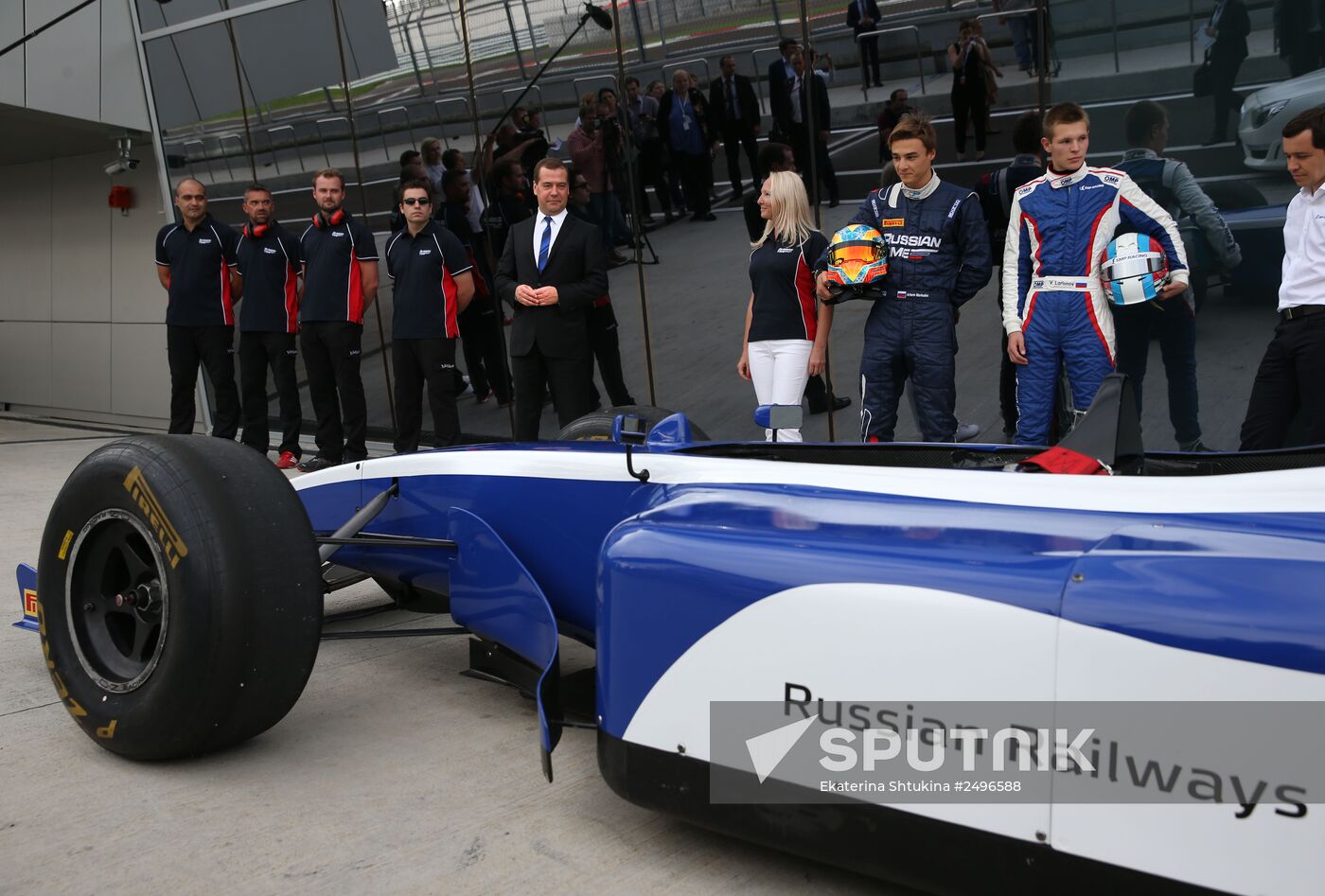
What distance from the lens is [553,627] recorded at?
3336 mm

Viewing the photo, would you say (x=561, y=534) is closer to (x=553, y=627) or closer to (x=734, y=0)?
(x=553, y=627)

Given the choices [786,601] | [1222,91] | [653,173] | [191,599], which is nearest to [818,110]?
[653,173]

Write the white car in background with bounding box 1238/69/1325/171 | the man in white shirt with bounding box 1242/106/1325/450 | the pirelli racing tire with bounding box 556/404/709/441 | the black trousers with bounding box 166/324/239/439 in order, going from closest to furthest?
the man in white shirt with bounding box 1242/106/1325/450
the pirelli racing tire with bounding box 556/404/709/441
the white car in background with bounding box 1238/69/1325/171
the black trousers with bounding box 166/324/239/439

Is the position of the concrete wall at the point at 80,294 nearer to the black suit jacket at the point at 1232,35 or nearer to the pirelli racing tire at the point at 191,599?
the pirelli racing tire at the point at 191,599

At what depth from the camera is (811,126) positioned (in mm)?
6977

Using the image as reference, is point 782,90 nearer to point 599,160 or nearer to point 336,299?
point 599,160

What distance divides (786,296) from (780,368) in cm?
34

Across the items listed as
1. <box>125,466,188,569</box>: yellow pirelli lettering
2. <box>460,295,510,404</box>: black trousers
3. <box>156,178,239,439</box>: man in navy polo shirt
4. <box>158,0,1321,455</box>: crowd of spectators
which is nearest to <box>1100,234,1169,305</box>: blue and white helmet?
<box>158,0,1321,455</box>: crowd of spectators

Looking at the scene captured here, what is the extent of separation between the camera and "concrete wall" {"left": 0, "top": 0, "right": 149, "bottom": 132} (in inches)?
412

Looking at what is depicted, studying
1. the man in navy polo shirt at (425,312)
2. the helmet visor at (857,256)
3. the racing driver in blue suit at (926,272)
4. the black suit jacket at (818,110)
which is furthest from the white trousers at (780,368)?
the man in navy polo shirt at (425,312)

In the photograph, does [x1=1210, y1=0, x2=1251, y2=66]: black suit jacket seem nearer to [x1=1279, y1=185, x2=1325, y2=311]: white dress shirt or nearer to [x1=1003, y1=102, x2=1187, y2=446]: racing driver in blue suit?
[x1=1003, y1=102, x2=1187, y2=446]: racing driver in blue suit

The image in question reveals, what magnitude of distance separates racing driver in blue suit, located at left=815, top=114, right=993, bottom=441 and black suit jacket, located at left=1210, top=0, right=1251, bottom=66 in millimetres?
1612

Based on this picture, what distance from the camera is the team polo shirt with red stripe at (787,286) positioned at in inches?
227

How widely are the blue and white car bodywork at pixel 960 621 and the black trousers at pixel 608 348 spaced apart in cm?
426
